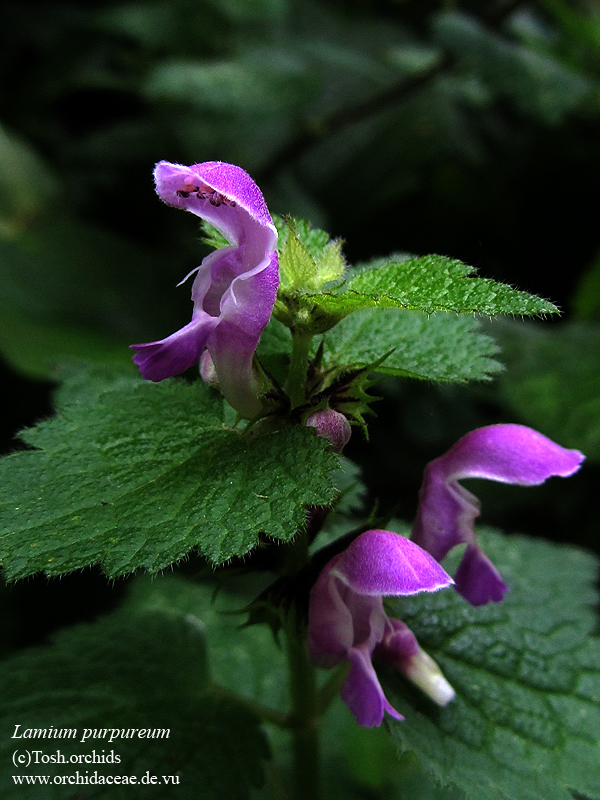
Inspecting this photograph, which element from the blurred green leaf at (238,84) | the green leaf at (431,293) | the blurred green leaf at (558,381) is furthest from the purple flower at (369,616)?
the blurred green leaf at (238,84)

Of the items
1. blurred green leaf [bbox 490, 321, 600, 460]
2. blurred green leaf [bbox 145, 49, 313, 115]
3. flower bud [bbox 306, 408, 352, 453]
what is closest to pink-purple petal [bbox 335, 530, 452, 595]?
flower bud [bbox 306, 408, 352, 453]

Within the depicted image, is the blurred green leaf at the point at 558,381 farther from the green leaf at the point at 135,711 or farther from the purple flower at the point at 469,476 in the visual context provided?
the green leaf at the point at 135,711

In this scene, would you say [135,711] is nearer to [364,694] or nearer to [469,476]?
[364,694]

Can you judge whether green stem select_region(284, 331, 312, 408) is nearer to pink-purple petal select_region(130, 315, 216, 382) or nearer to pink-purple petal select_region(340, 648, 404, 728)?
pink-purple petal select_region(130, 315, 216, 382)

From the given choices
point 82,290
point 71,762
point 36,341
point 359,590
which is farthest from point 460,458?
point 82,290

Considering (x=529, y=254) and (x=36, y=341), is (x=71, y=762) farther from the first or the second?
(x=529, y=254)
